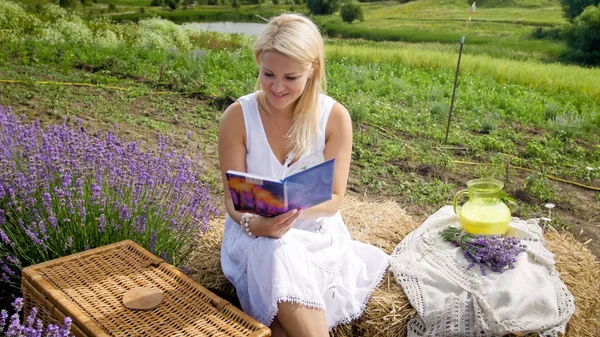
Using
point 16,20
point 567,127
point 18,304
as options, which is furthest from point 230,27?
point 18,304

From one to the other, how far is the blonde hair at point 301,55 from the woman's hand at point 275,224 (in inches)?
17.9

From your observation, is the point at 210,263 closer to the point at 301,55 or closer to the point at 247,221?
the point at 247,221

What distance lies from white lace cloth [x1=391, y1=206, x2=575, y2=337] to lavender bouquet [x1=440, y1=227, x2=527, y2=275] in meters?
0.02

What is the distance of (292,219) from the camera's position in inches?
82.2

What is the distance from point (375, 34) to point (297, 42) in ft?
39.7

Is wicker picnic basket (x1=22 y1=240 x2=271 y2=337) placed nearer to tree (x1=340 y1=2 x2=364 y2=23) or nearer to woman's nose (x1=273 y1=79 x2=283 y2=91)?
woman's nose (x1=273 y1=79 x2=283 y2=91)

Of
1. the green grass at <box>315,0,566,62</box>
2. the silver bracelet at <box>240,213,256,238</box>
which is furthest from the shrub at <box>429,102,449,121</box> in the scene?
the green grass at <box>315,0,566,62</box>

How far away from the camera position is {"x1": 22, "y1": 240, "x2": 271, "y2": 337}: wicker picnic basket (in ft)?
5.95

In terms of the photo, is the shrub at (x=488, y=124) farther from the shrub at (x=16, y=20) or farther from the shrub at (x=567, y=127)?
the shrub at (x=16, y=20)

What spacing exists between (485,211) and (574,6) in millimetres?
11420

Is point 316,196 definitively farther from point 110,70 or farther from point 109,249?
point 110,70

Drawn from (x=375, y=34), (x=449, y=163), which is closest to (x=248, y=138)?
(x=449, y=163)

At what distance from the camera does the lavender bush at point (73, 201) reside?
2389 mm

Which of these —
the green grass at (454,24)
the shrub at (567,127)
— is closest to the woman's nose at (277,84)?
the shrub at (567,127)
